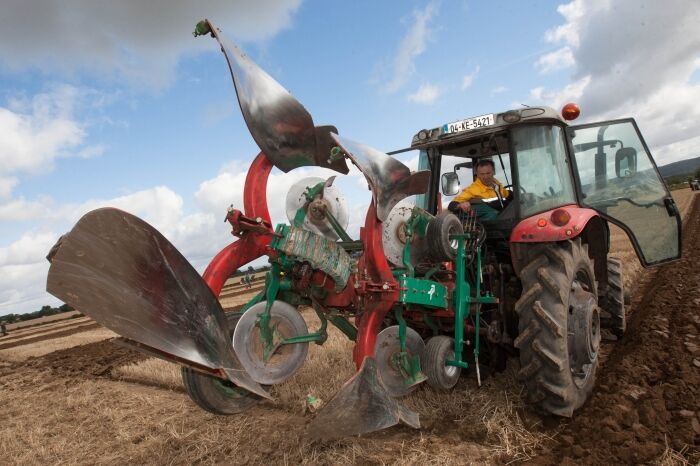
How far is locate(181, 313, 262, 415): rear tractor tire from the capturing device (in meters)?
2.81

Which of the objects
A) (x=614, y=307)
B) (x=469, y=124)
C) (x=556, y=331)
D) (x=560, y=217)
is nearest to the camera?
(x=556, y=331)

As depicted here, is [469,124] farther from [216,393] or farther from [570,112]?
[216,393]

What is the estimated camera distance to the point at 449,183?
4.71 m

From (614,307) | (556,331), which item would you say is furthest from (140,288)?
(614,307)

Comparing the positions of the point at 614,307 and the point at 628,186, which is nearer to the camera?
the point at 628,186

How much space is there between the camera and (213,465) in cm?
319

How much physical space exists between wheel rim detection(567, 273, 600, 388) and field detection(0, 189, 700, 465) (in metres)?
0.24

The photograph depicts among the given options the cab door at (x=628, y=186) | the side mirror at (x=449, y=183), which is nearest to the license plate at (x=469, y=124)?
the side mirror at (x=449, y=183)

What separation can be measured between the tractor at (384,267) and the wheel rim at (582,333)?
0.04ft

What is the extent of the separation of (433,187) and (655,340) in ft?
8.41

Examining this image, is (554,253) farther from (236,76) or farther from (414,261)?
(236,76)

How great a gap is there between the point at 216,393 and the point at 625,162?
12.7 ft

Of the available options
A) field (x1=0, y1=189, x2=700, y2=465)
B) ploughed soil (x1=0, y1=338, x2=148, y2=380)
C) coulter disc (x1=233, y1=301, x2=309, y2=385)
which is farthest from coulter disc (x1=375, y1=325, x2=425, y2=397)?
ploughed soil (x1=0, y1=338, x2=148, y2=380)

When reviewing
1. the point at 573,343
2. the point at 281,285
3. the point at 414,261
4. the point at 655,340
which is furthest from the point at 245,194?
the point at 655,340
